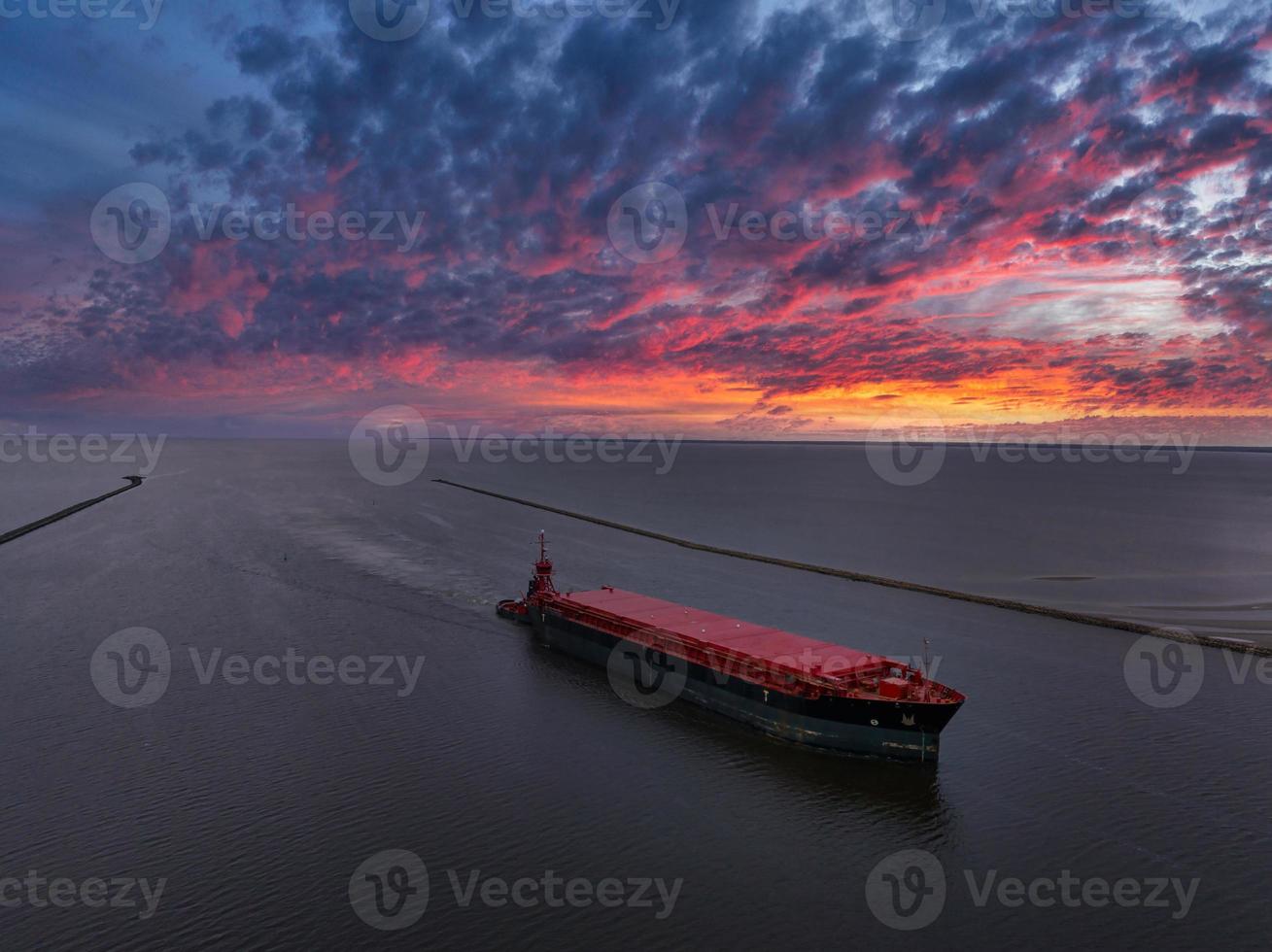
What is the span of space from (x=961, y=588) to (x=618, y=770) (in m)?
53.2

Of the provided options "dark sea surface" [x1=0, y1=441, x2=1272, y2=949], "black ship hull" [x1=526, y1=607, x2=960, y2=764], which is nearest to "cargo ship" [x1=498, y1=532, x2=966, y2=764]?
"black ship hull" [x1=526, y1=607, x2=960, y2=764]

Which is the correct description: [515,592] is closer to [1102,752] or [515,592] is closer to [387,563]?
[387,563]

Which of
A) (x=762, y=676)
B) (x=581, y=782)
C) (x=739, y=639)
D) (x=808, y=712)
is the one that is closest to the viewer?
(x=581, y=782)

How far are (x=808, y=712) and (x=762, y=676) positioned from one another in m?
3.18

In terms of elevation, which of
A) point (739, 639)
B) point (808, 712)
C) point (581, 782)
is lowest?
point (581, 782)

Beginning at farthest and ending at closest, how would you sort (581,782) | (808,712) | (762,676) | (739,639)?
1. (739,639)
2. (762,676)
3. (808,712)
4. (581,782)

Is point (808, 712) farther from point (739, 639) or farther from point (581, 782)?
point (581, 782)

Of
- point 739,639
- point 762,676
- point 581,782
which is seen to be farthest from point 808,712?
point 581,782

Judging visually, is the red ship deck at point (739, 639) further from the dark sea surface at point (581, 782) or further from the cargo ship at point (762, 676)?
the dark sea surface at point (581, 782)

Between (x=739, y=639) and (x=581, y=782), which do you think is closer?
(x=581, y=782)

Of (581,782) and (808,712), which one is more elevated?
(808,712)

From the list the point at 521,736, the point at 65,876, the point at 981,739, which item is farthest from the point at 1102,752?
the point at 65,876

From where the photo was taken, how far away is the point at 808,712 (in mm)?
34812

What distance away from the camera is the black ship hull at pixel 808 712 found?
33031mm
